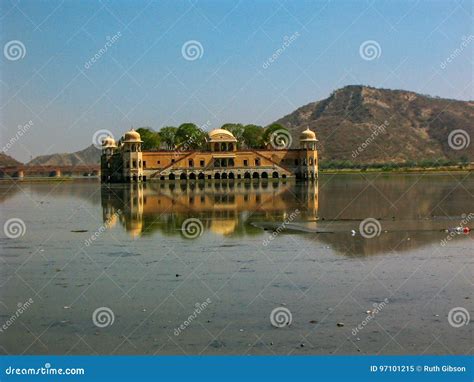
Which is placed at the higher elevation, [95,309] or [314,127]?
[314,127]

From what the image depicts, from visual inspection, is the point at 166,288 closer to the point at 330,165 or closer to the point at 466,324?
the point at 466,324

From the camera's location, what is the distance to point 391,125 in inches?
6255

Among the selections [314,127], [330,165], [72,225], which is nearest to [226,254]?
[72,225]

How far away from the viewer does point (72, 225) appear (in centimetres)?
2528

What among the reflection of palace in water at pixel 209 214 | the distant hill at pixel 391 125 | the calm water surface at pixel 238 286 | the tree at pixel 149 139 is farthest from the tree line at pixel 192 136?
the calm water surface at pixel 238 286

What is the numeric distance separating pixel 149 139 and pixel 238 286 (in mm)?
81248

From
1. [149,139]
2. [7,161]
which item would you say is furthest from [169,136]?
[7,161]

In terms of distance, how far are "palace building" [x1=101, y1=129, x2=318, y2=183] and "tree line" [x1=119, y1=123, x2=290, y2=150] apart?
854 centimetres

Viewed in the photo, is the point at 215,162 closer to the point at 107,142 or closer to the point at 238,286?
the point at 107,142

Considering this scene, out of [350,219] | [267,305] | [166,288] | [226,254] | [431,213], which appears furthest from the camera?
[431,213]

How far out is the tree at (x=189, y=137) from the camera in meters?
91.8

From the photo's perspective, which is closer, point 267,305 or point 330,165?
point 267,305

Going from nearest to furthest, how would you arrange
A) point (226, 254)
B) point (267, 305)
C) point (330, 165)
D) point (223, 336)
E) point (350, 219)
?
point (223, 336)
point (267, 305)
point (226, 254)
point (350, 219)
point (330, 165)

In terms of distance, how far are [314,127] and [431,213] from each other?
5488 inches
